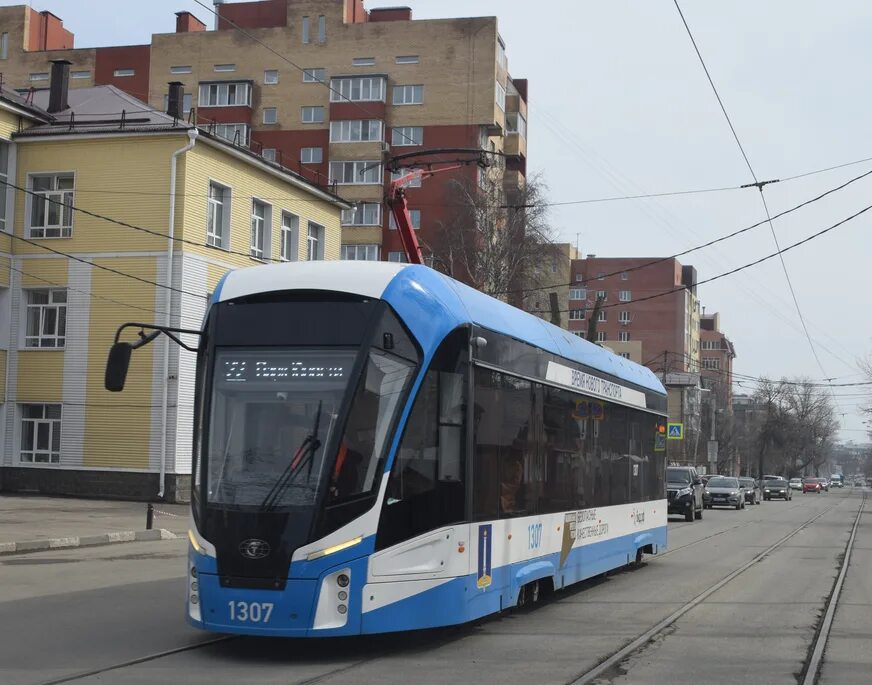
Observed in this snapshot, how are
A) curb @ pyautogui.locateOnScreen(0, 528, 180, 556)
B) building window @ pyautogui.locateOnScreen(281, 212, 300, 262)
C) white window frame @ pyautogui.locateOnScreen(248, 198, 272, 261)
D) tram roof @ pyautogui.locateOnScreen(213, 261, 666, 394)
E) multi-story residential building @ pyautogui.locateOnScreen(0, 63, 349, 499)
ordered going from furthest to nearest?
1. building window @ pyautogui.locateOnScreen(281, 212, 300, 262)
2. white window frame @ pyautogui.locateOnScreen(248, 198, 272, 261)
3. multi-story residential building @ pyautogui.locateOnScreen(0, 63, 349, 499)
4. curb @ pyautogui.locateOnScreen(0, 528, 180, 556)
5. tram roof @ pyautogui.locateOnScreen(213, 261, 666, 394)

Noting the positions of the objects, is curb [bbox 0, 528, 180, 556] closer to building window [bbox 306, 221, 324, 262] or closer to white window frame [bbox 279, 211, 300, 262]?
white window frame [bbox 279, 211, 300, 262]

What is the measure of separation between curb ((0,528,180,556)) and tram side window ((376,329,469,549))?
11.5 m

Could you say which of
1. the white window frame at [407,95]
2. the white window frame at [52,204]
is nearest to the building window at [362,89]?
the white window frame at [407,95]

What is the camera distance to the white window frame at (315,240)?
38.9 meters

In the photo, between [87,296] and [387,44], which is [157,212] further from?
[387,44]

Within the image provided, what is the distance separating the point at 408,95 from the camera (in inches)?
2411

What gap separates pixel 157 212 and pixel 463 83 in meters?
31.2

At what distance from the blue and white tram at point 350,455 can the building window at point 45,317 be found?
25195mm

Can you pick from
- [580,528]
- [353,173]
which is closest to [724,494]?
[353,173]

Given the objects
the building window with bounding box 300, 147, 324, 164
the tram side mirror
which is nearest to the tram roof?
the tram side mirror

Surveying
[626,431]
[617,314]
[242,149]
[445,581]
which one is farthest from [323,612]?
[617,314]

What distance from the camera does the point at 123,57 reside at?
6631cm

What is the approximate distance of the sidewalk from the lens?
1977cm

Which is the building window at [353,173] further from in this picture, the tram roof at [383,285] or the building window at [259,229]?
the tram roof at [383,285]
